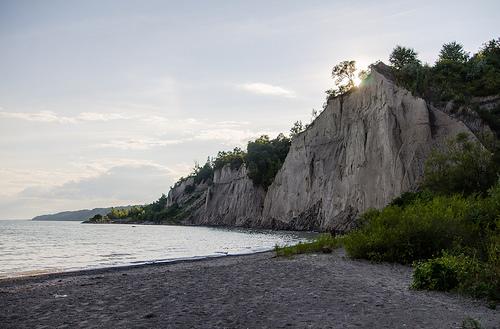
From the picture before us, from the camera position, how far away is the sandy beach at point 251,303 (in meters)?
8.00

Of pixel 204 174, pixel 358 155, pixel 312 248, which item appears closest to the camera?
pixel 312 248

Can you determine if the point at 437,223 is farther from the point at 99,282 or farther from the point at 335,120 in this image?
the point at 335,120

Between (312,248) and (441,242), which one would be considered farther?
(312,248)

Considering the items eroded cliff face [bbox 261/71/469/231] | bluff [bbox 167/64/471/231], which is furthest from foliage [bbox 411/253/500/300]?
eroded cliff face [bbox 261/71/469/231]

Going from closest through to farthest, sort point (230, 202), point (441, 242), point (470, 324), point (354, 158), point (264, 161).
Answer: point (470, 324), point (441, 242), point (354, 158), point (264, 161), point (230, 202)

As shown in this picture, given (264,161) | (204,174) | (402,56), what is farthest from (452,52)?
(204,174)

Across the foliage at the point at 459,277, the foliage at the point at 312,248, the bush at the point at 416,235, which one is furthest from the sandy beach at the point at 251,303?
the foliage at the point at 312,248

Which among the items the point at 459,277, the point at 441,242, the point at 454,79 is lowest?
the point at 459,277

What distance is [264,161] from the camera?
314 feet

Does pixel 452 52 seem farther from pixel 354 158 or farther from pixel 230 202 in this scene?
pixel 230 202

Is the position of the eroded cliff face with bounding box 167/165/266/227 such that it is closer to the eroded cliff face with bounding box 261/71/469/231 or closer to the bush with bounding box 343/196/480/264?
the eroded cliff face with bounding box 261/71/469/231

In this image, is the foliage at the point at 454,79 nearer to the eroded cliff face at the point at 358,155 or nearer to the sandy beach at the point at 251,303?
the eroded cliff face at the point at 358,155

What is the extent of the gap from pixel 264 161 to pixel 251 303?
8627cm

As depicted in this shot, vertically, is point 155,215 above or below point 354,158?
below
